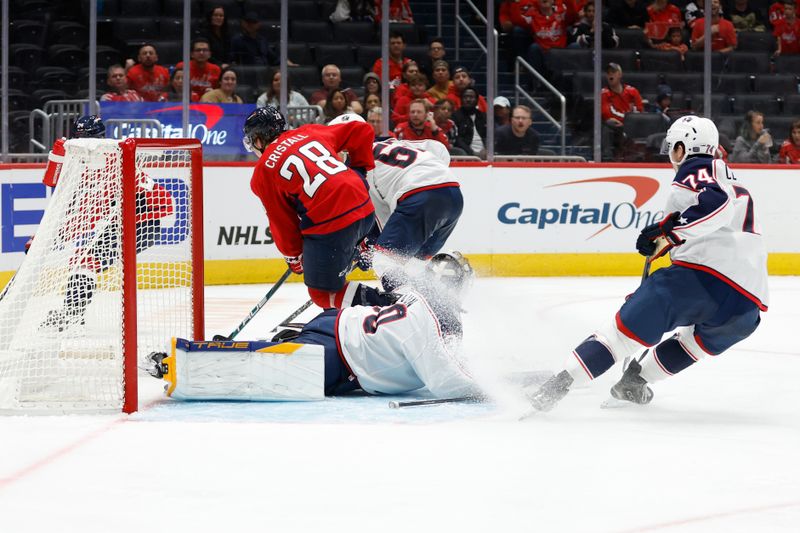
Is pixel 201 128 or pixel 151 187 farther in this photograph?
pixel 201 128

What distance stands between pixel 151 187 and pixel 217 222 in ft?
10.6

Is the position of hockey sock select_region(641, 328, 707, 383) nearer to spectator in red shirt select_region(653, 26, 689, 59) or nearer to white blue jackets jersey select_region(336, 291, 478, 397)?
white blue jackets jersey select_region(336, 291, 478, 397)

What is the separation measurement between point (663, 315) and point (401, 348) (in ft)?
2.62

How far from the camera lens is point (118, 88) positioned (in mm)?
7535

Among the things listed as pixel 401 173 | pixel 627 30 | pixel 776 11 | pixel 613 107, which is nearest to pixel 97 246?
pixel 401 173

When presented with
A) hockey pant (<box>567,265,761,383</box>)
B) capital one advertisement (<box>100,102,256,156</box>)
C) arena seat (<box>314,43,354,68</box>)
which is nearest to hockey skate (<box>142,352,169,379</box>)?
hockey pant (<box>567,265,761,383</box>)

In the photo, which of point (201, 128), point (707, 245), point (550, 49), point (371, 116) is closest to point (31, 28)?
point (201, 128)

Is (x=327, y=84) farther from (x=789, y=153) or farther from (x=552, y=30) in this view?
(x=789, y=153)

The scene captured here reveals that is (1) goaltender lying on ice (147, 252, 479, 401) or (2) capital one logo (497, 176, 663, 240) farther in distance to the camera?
(2) capital one logo (497, 176, 663, 240)

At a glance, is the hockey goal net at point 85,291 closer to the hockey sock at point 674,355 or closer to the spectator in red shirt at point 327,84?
the hockey sock at point 674,355

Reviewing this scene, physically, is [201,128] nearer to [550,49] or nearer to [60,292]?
[550,49]

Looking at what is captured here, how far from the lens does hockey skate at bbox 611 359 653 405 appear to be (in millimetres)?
3660

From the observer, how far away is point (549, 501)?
2508 mm

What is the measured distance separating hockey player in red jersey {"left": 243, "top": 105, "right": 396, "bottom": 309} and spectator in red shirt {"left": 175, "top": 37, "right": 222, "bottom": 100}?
362 cm
